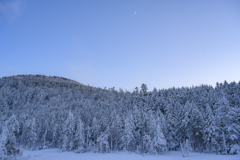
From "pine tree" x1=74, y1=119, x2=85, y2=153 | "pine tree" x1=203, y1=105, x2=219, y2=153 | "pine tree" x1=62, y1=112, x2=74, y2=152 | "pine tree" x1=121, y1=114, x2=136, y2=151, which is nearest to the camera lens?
"pine tree" x1=203, y1=105, x2=219, y2=153

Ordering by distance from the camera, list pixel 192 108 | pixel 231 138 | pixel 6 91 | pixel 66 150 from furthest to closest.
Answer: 1. pixel 6 91
2. pixel 66 150
3. pixel 192 108
4. pixel 231 138

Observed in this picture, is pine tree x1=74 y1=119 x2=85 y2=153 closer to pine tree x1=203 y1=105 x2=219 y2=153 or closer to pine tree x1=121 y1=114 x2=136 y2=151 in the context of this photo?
pine tree x1=121 y1=114 x2=136 y2=151

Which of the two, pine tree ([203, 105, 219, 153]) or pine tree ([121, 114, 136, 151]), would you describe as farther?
pine tree ([121, 114, 136, 151])

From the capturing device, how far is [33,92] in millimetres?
131875

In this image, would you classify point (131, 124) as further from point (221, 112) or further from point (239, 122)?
point (239, 122)

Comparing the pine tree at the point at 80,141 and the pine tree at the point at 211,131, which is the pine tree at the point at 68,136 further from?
the pine tree at the point at 211,131

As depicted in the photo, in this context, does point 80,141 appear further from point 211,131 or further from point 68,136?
point 211,131

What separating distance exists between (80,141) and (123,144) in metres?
15.0

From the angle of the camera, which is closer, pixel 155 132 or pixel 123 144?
pixel 155 132

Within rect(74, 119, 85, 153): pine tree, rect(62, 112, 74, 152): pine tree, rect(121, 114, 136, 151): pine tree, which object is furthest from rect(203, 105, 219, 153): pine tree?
rect(62, 112, 74, 152): pine tree

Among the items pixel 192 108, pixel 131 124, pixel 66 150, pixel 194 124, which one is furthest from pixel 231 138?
pixel 66 150

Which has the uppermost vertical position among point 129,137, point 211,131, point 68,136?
point 211,131

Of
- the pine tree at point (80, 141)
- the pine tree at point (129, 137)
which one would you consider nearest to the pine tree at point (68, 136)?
the pine tree at point (80, 141)

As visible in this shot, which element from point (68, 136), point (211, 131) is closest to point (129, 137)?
point (211, 131)
